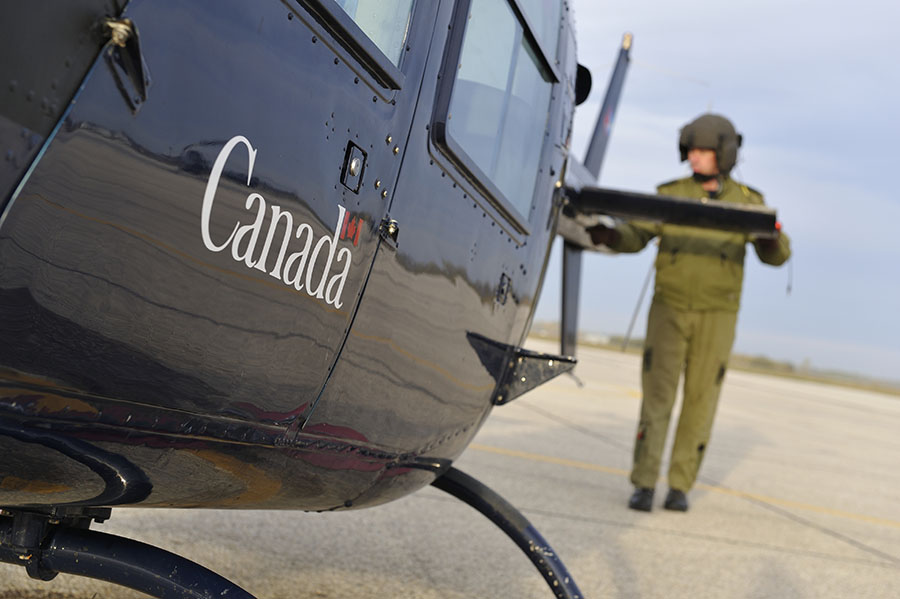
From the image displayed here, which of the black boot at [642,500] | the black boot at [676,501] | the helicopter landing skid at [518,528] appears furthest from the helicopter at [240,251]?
the black boot at [676,501]

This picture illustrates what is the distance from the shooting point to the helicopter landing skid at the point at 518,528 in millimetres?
2703

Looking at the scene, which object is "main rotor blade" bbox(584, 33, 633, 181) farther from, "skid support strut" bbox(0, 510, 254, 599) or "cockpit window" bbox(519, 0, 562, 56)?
"skid support strut" bbox(0, 510, 254, 599)

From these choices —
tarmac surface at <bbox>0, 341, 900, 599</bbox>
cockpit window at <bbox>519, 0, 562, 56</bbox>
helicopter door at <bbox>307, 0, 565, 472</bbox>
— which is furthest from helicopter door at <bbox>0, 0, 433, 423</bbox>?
tarmac surface at <bbox>0, 341, 900, 599</bbox>

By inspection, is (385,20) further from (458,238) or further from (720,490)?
(720,490)

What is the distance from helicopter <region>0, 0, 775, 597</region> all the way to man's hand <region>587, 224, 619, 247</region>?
6.11ft

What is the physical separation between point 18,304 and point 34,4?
346 millimetres

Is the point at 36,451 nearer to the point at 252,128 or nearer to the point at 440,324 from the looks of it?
the point at 252,128

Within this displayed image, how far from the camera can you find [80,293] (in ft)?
3.81

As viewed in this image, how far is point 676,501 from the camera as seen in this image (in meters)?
5.65

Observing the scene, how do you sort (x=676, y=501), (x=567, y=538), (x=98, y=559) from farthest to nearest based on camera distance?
1. (x=676, y=501)
2. (x=567, y=538)
3. (x=98, y=559)

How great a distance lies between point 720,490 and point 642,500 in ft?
4.93

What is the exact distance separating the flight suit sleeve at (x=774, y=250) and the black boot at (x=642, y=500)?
159cm

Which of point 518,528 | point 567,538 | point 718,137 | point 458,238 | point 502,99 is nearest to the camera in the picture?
point 458,238

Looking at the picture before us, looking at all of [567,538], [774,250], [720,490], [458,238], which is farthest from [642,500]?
[458,238]
